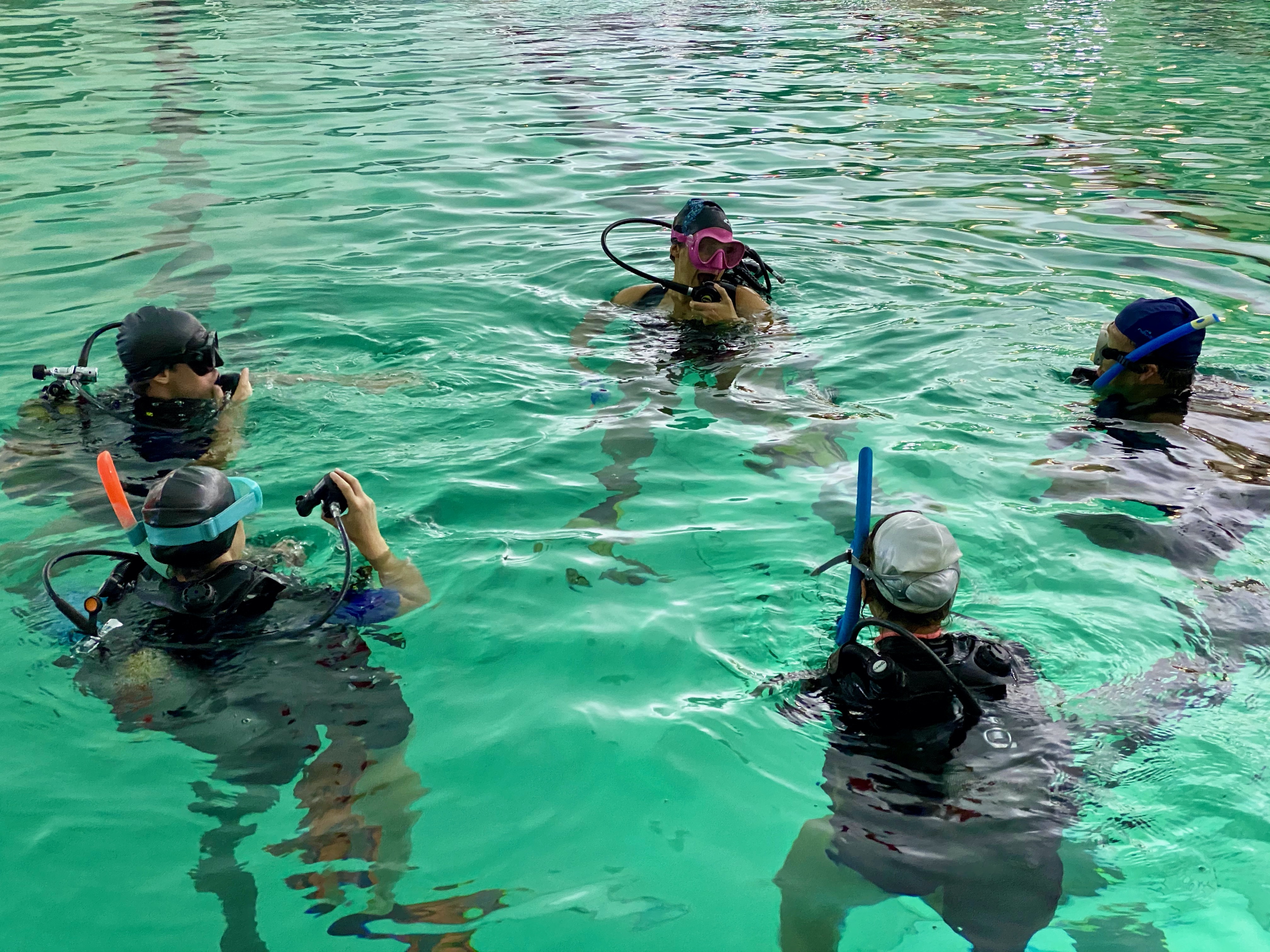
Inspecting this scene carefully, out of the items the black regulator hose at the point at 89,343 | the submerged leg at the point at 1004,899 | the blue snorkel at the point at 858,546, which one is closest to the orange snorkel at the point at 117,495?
the black regulator hose at the point at 89,343

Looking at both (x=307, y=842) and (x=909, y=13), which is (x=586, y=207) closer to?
(x=307, y=842)

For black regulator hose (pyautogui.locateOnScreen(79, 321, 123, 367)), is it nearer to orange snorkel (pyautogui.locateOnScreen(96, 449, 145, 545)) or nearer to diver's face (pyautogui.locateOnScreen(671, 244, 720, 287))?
orange snorkel (pyautogui.locateOnScreen(96, 449, 145, 545))

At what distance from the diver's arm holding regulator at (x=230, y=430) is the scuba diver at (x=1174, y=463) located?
13.3 ft

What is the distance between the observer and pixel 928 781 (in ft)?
9.82

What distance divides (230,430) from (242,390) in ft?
0.77

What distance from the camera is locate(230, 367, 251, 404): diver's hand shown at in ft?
18.0

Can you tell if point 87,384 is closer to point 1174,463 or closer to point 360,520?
point 360,520

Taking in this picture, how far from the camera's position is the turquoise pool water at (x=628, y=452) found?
2895 mm

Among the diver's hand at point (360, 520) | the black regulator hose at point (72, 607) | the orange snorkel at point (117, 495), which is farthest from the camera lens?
the diver's hand at point (360, 520)

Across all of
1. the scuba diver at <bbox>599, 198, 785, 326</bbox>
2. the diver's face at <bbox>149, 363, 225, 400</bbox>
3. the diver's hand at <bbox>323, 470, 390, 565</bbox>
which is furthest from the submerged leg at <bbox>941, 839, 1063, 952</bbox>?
the scuba diver at <bbox>599, 198, 785, 326</bbox>

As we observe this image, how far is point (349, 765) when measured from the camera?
126 inches

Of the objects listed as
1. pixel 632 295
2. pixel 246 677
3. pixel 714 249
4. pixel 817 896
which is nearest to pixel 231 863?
pixel 246 677

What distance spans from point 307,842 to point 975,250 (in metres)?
7.43

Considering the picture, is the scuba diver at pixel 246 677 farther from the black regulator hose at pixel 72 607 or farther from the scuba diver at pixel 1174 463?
the scuba diver at pixel 1174 463
